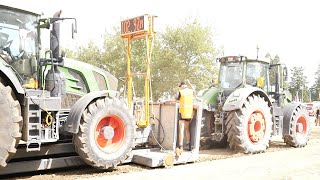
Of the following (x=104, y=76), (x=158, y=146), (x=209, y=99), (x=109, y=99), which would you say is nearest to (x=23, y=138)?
(x=109, y=99)

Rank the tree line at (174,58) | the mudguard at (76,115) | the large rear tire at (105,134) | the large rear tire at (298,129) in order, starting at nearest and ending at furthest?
the mudguard at (76,115) < the large rear tire at (105,134) < the large rear tire at (298,129) < the tree line at (174,58)

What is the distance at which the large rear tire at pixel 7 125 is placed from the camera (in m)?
5.83

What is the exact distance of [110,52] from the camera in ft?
95.0

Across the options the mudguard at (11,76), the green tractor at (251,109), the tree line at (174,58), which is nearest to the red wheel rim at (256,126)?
the green tractor at (251,109)

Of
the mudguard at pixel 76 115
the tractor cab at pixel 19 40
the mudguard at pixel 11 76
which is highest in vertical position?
the tractor cab at pixel 19 40

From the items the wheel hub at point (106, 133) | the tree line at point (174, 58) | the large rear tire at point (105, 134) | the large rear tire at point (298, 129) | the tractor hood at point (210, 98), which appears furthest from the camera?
the tree line at point (174, 58)

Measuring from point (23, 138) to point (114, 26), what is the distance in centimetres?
2424

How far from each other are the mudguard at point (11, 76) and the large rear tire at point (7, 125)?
0.55ft

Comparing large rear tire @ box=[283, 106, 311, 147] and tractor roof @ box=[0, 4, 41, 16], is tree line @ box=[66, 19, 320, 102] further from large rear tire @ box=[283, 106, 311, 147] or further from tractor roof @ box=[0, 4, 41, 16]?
tractor roof @ box=[0, 4, 41, 16]

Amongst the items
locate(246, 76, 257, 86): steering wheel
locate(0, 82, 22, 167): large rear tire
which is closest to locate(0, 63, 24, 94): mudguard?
locate(0, 82, 22, 167): large rear tire

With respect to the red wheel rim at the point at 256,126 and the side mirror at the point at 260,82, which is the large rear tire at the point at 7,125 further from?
the side mirror at the point at 260,82

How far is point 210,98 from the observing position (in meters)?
11.2

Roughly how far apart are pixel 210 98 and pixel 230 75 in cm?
100

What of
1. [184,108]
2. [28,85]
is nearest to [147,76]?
[184,108]
